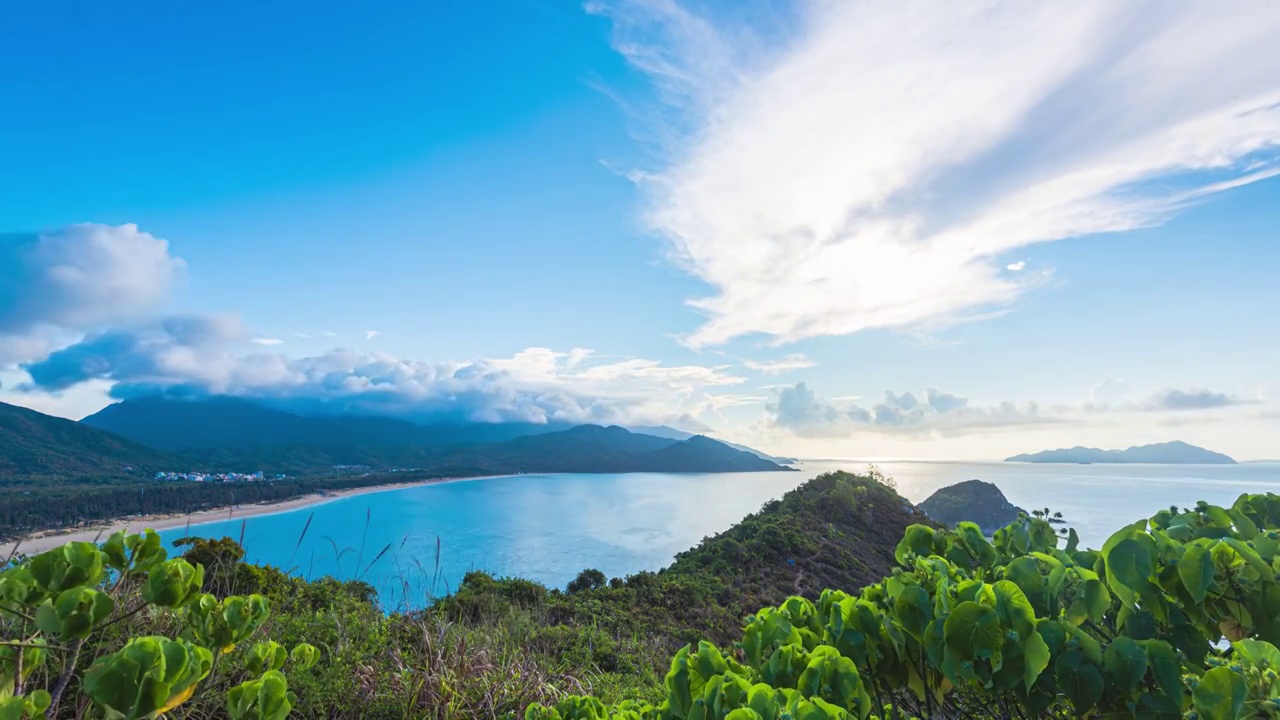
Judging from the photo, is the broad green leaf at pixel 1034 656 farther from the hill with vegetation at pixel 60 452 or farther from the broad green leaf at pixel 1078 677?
the hill with vegetation at pixel 60 452

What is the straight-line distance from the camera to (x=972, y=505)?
24500 mm

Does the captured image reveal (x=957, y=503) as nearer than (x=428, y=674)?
No

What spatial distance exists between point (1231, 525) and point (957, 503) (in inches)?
1090

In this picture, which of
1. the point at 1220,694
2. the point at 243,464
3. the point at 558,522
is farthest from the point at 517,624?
the point at 243,464

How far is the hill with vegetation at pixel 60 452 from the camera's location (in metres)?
59.3

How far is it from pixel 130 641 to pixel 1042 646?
67.6 inches

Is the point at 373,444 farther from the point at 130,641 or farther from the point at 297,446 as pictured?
the point at 130,641

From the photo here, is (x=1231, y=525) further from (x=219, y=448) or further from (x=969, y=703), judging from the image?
(x=219, y=448)

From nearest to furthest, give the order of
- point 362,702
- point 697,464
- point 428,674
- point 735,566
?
point 362,702 < point 428,674 < point 735,566 < point 697,464

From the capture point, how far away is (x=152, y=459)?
73750 mm

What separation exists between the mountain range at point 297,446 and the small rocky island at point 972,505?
54941 mm

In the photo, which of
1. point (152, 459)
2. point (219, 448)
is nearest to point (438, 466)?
point (152, 459)

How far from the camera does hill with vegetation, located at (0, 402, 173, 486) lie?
195 ft

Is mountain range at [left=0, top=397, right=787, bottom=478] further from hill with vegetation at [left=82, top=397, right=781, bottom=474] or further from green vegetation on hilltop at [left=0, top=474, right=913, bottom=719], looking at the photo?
green vegetation on hilltop at [left=0, top=474, right=913, bottom=719]
